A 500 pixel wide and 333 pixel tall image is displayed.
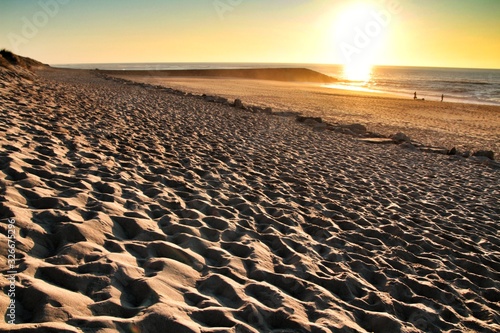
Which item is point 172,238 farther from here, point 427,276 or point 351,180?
point 351,180

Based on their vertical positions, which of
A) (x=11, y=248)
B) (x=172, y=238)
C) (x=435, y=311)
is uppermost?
(x=11, y=248)

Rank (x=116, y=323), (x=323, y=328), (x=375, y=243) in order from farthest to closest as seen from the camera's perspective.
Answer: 1. (x=375, y=243)
2. (x=323, y=328)
3. (x=116, y=323)

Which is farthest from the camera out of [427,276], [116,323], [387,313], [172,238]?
[427,276]

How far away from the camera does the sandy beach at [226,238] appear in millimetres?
2361

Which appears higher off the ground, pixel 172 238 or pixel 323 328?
pixel 172 238

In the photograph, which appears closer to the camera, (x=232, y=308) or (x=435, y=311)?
(x=232, y=308)

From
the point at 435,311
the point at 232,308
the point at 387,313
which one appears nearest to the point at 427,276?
the point at 435,311

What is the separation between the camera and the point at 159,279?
8.50 ft

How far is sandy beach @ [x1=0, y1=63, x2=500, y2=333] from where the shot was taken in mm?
2361

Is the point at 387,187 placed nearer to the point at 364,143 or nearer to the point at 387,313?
the point at 387,313

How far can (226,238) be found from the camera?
12.0 ft

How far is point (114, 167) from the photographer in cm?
518

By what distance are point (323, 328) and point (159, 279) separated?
1255 millimetres

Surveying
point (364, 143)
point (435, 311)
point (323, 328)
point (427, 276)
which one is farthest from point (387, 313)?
point (364, 143)
